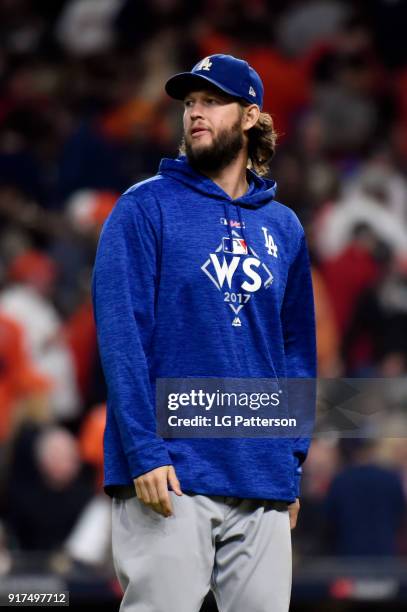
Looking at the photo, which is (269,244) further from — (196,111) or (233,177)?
(196,111)

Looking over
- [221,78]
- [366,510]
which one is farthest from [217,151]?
[366,510]

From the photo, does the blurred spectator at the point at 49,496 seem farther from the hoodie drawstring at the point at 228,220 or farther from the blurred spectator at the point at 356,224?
the hoodie drawstring at the point at 228,220

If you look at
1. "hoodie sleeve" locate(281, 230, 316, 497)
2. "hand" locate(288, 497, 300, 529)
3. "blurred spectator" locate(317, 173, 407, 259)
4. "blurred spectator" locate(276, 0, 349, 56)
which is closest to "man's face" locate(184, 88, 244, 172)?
"hoodie sleeve" locate(281, 230, 316, 497)

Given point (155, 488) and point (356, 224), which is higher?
point (155, 488)

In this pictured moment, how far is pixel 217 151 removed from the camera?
11.2ft

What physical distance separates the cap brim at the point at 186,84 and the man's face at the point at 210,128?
0.06 feet

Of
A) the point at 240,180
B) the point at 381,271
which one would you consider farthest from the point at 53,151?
the point at 240,180

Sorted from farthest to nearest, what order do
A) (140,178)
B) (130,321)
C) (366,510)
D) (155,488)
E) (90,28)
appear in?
1. (90,28)
2. (140,178)
3. (366,510)
4. (130,321)
5. (155,488)

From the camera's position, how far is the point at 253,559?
3.20m

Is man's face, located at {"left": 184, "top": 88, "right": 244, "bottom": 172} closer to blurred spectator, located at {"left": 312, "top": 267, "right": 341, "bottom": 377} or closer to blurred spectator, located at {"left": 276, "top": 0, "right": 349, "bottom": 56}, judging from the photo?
blurred spectator, located at {"left": 312, "top": 267, "right": 341, "bottom": 377}

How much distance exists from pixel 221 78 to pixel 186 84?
10 centimetres

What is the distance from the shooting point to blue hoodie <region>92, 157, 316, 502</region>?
10.2 ft

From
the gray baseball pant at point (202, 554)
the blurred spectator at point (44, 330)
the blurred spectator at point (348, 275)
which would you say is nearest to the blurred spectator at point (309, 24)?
the blurred spectator at point (348, 275)

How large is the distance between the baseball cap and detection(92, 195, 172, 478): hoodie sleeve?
14.1 inches
